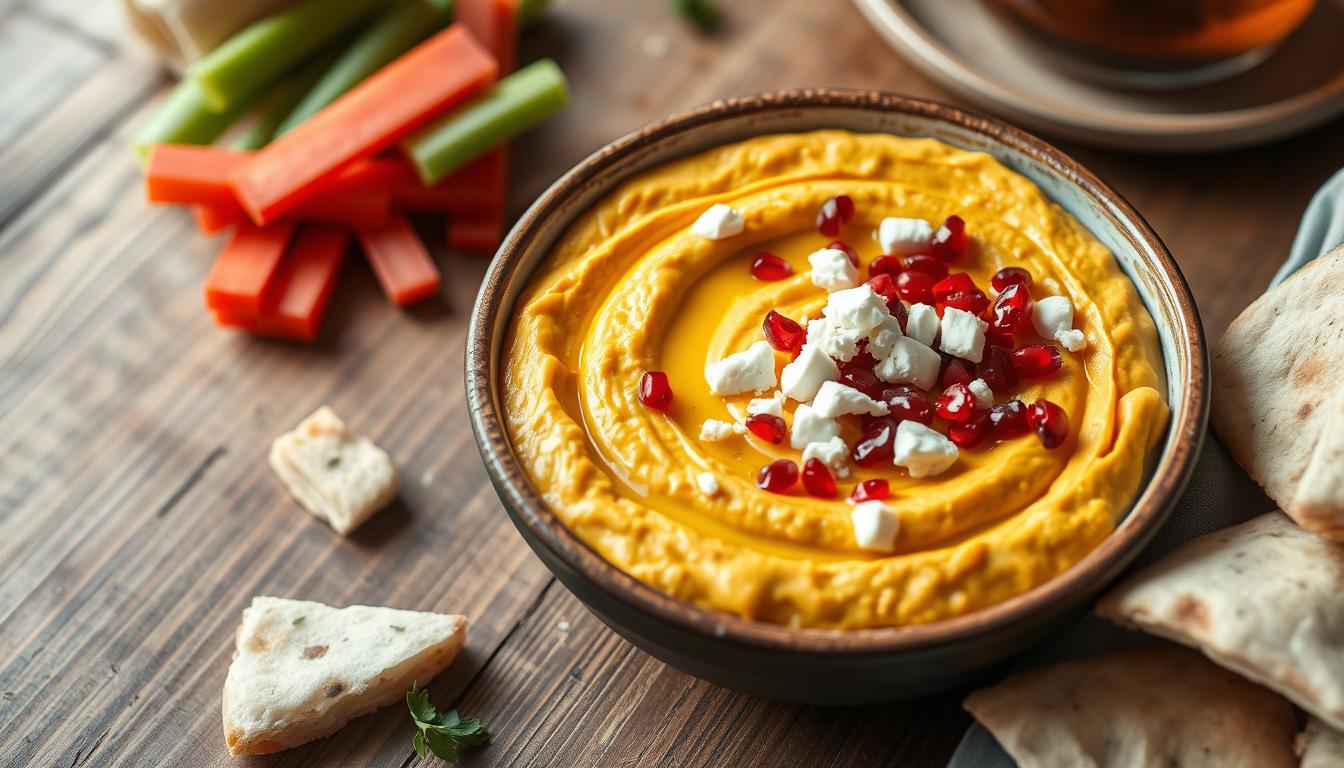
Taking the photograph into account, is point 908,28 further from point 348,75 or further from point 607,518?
point 607,518

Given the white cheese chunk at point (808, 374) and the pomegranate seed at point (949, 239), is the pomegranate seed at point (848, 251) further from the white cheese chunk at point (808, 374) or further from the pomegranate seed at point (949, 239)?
the white cheese chunk at point (808, 374)

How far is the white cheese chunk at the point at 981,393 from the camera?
11.6 ft

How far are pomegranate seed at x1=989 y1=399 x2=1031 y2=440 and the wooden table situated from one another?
90cm

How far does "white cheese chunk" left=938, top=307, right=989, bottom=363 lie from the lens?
3559 millimetres

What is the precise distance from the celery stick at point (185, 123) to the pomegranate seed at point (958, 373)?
3.33 metres

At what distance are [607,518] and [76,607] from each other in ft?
6.65

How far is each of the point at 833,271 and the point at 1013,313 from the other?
1.82ft

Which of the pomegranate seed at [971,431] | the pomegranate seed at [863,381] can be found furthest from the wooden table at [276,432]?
the pomegranate seed at [863,381]

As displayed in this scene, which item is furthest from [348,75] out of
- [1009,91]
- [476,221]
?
[1009,91]

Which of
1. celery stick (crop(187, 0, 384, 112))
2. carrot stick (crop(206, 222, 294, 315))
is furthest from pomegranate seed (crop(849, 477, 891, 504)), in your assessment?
celery stick (crop(187, 0, 384, 112))

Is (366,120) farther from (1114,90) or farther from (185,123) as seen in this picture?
(1114,90)

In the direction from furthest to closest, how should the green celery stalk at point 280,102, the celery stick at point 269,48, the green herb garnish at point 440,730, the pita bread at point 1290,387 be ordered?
1. the green celery stalk at point 280,102
2. the celery stick at point 269,48
3. the green herb garnish at point 440,730
4. the pita bread at point 1290,387

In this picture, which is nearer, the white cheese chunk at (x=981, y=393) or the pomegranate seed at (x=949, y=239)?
the white cheese chunk at (x=981, y=393)

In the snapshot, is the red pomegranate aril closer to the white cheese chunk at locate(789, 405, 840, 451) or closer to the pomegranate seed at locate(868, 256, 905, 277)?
the pomegranate seed at locate(868, 256, 905, 277)
